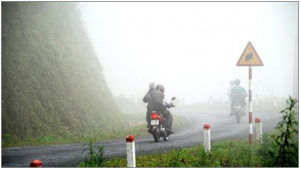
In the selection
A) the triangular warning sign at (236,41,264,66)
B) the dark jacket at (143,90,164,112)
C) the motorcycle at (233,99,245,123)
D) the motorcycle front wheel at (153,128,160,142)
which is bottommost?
the motorcycle front wheel at (153,128,160,142)

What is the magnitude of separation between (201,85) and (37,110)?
3972cm

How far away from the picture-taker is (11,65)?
667 inches

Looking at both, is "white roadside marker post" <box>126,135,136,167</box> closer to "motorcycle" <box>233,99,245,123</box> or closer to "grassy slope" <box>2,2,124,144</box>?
"grassy slope" <box>2,2,124,144</box>

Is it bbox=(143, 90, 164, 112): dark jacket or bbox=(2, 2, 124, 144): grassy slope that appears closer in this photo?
bbox=(143, 90, 164, 112): dark jacket

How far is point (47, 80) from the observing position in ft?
59.3

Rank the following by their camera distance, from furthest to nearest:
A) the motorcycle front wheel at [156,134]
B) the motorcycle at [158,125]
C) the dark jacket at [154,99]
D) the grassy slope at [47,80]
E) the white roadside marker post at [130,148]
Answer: the grassy slope at [47,80] → the dark jacket at [154,99] → the motorcycle front wheel at [156,134] → the motorcycle at [158,125] → the white roadside marker post at [130,148]

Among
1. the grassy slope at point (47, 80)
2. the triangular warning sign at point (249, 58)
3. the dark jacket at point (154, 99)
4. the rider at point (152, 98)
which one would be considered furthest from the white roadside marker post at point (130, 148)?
the grassy slope at point (47, 80)

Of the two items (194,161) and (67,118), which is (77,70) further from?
(194,161)

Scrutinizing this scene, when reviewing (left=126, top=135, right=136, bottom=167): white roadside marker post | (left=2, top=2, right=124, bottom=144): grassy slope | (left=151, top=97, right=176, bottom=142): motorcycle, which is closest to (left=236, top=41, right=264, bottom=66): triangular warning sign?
(left=151, top=97, right=176, bottom=142): motorcycle

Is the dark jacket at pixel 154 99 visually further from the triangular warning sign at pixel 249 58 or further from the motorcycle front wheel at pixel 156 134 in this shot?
the triangular warning sign at pixel 249 58

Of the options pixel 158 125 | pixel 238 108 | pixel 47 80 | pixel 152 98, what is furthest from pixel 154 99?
pixel 238 108

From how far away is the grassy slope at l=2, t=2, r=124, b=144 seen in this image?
1630cm

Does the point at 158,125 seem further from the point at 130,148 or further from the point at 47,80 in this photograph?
the point at 47,80

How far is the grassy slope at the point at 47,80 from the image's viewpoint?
53.5 feet
